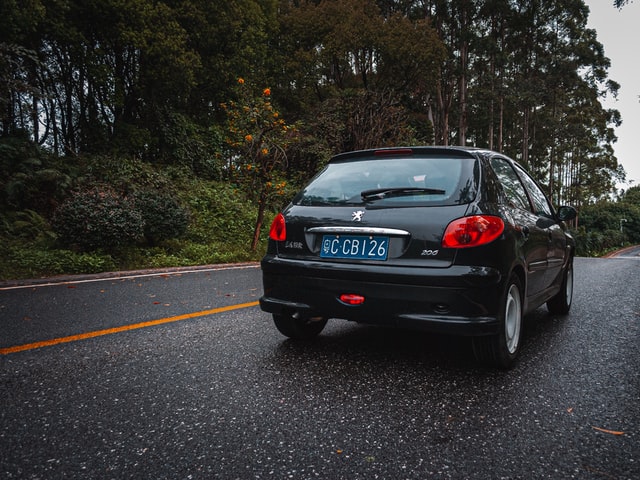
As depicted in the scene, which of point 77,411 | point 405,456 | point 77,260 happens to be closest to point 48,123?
point 77,260

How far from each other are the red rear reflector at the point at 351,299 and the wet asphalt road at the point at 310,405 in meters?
0.48

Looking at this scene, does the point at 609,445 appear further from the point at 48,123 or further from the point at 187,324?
the point at 48,123

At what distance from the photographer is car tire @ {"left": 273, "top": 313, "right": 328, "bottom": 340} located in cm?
360

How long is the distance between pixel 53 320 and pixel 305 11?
983 inches

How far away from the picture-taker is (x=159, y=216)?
984 centimetres

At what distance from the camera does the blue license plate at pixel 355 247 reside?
2.91 metres

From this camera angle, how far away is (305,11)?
83.3 feet

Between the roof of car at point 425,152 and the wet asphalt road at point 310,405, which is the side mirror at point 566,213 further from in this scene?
the roof of car at point 425,152

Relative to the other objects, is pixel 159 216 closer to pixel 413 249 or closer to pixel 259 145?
pixel 259 145

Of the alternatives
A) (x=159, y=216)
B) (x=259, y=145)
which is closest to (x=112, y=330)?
(x=159, y=216)

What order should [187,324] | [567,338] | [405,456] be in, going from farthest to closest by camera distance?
[187,324], [567,338], [405,456]

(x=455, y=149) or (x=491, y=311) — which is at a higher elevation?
(x=455, y=149)

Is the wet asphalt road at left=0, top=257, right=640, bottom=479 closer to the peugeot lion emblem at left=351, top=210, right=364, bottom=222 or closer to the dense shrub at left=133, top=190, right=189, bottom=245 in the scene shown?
the peugeot lion emblem at left=351, top=210, right=364, bottom=222

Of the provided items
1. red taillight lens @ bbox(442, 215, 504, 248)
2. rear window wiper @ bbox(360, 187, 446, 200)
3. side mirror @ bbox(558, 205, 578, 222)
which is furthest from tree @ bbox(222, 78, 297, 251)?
red taillight lens @ bbox(442, 215, 504, 248)
